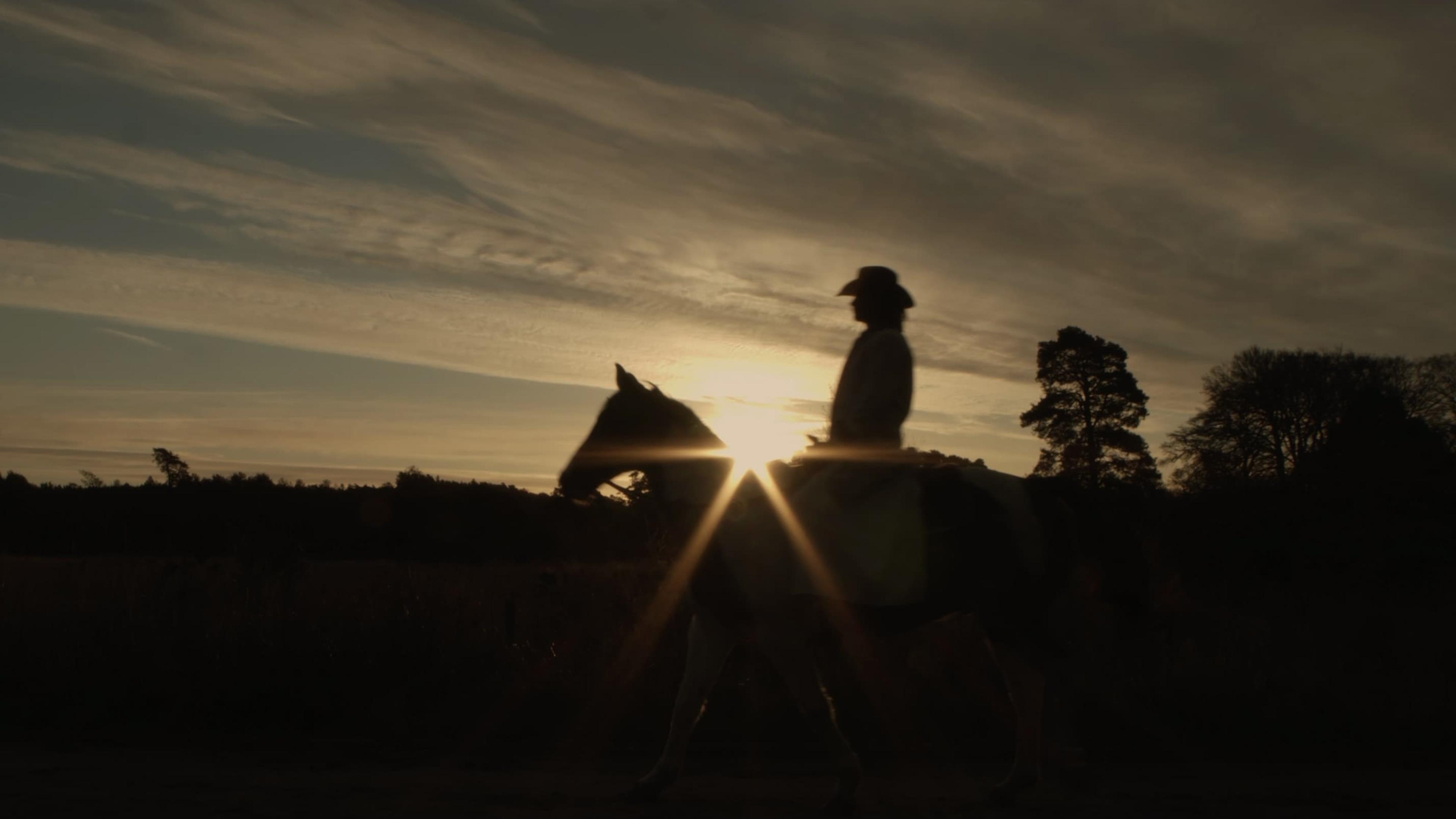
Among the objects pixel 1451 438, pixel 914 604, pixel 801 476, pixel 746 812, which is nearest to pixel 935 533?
pixel 914 604

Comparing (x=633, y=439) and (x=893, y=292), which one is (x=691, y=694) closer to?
(x=633, y=439)

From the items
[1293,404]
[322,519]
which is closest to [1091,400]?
[1293,404]

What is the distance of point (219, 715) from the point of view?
9.16 m

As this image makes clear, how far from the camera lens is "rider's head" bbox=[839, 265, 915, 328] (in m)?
7.02

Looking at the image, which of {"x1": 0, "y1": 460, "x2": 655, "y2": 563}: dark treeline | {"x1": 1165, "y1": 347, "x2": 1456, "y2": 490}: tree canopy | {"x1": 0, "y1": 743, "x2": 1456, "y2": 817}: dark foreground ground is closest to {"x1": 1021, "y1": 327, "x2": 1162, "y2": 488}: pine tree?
{"x1": 1165, "y1": 347, "x2": 1456, "y2": 490}: tree canopy

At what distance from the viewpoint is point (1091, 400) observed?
133ft

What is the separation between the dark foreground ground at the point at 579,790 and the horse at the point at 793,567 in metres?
0.34

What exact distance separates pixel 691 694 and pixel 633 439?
155 cm

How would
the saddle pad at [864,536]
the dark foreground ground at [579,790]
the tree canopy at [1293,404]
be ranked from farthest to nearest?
the tree canopy at [1293,404] → the saddle pad at [864,536] → the dark foreground ground at [579,790]

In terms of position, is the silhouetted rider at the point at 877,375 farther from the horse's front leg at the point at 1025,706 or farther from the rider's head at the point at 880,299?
the horse's front leg at the point at 1025,706

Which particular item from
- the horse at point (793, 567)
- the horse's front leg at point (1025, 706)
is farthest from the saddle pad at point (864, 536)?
the horse's front leg at point (1025, 706)

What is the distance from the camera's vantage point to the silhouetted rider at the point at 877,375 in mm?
6812

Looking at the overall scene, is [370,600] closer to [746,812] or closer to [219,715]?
[219,715]

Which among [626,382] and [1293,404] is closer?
[626,382]
